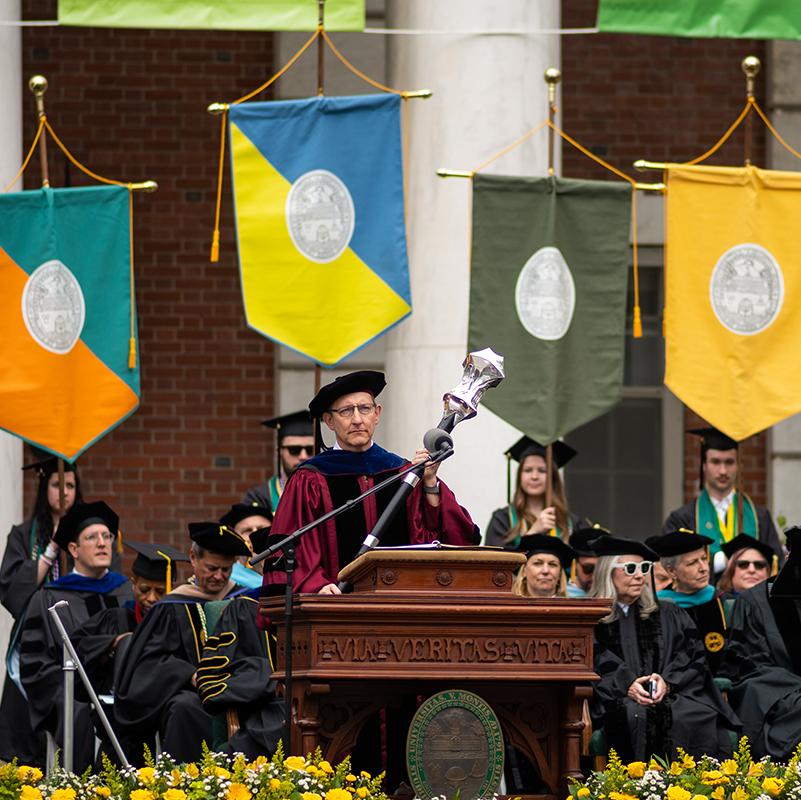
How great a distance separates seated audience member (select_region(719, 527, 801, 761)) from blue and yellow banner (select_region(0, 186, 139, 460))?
346 centimetres

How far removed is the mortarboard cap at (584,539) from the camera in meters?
10.2

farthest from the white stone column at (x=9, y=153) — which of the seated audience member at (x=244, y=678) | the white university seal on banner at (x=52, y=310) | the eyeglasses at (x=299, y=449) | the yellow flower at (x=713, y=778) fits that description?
the yellow flower at (x=713, y=778)

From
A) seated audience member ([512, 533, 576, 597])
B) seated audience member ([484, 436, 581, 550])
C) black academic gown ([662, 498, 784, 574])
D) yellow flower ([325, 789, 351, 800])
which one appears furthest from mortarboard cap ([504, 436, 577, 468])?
yellow flower ([325, 789, 351, 800])

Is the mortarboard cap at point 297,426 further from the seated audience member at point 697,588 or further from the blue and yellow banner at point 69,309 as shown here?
the seated audience member at point 697,588

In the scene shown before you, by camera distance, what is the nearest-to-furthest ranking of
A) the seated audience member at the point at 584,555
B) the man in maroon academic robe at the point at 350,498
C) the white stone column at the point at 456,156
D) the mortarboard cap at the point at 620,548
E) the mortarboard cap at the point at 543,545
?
the man in maroon academic robe at the point at 350,498
the mortarboard cap at the point at 620,548
the mortarboard cap at the point at 543,545
the seated audience member at the point at 584,555
the white stone column at the point at 456,156

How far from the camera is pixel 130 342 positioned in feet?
34.7

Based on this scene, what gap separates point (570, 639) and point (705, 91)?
8416mm

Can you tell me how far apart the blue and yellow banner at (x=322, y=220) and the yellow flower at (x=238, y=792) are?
15.3 feet

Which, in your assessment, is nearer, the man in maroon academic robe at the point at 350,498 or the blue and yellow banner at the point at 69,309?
the man in maroon academic robe at the point at 350,498

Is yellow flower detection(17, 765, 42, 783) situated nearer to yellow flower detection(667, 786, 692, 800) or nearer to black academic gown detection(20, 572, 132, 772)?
yellow flower detection(667, 786, 692, 800)

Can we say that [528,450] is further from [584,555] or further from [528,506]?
[584,555]

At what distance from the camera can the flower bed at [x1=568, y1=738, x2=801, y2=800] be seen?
239 inches

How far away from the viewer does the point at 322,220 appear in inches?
413

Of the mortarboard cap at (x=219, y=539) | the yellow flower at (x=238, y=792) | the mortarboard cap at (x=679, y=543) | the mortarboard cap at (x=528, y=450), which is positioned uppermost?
the mortarboard cap at (x=528, y=450)
